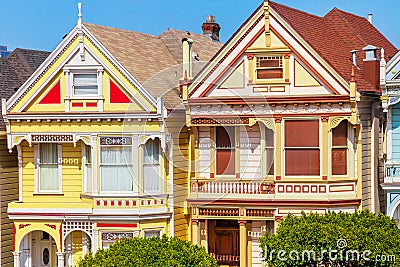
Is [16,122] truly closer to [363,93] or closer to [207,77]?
[207,77]

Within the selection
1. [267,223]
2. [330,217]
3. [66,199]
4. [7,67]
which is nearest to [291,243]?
[330,217]

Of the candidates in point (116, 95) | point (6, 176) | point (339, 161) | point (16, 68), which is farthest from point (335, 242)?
point (16, 68)

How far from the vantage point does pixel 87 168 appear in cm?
4078

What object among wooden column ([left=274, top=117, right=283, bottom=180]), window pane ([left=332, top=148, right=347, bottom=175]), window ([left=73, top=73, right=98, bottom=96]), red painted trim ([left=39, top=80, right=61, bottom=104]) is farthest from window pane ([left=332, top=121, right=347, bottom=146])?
red painted trim ([left=39, top=80, right=61, bottom=104])

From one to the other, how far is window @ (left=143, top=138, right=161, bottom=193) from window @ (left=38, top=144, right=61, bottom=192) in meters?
3.76

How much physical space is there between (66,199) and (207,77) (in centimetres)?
748

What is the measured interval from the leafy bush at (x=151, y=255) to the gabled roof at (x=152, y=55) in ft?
26.5

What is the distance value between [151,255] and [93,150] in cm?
869

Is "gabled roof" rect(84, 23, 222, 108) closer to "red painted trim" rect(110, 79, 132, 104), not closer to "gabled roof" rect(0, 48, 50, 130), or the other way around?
"red painted trim" rect(110, 79, 132, 104)

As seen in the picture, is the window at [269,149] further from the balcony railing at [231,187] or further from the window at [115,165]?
the window at [115,165]

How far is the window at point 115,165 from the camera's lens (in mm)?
40125

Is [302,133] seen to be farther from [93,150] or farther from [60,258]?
[60,258]

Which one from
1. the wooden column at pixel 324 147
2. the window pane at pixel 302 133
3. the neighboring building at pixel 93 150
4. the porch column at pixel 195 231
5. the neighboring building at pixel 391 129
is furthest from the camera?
the porch column at pixel 195 231

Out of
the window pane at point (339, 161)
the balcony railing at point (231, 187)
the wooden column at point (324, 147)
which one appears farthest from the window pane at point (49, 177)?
the window pane at point (339, 161)
